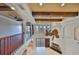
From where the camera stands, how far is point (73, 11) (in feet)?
11.2

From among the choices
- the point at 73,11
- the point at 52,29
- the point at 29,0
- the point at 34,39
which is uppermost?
the point at 73,11

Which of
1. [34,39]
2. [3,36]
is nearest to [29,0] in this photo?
[3,36]

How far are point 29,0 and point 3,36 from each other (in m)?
1.12

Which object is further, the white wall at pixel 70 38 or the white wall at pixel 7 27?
the white wall at pixel 70 38

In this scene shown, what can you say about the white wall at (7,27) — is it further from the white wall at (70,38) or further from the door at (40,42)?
the white wall at (70,38)

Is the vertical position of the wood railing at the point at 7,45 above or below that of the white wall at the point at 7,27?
below

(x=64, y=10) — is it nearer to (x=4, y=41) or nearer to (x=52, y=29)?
(x=52, y=29)

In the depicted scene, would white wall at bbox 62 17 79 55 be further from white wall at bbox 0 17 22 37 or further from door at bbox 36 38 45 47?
white wall at bbox 0 17 22 37

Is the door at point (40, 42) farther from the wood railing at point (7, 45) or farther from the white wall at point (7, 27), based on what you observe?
the white wall at point (7, 27)

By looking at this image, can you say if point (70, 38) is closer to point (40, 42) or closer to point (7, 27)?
point (40, 42)

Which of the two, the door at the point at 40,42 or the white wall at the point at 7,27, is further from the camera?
the door at the point at 40,42

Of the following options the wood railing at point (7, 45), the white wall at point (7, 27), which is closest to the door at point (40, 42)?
the wood railing at point (7, 45)

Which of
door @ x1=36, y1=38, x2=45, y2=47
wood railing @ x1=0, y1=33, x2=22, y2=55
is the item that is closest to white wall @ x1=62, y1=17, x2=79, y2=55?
door @ x1=36, y1=38, x2=45, y2=47

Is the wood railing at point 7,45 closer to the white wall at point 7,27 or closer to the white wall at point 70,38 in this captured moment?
the white wall at point 7,27
